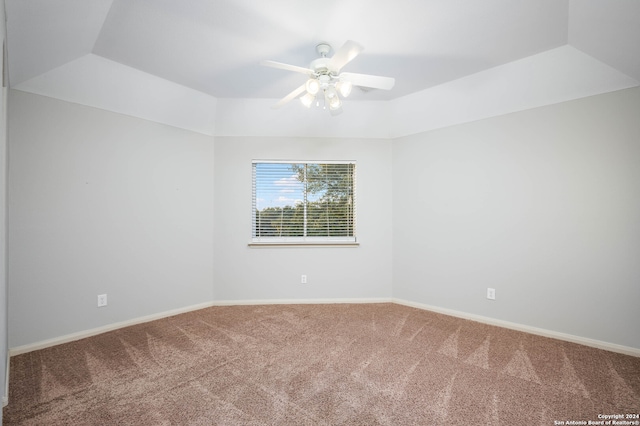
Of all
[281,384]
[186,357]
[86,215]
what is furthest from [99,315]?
[281,384]

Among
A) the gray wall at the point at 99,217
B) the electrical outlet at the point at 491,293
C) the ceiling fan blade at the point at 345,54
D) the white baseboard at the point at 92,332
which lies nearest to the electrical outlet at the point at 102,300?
the gray wall at the point at 99,217

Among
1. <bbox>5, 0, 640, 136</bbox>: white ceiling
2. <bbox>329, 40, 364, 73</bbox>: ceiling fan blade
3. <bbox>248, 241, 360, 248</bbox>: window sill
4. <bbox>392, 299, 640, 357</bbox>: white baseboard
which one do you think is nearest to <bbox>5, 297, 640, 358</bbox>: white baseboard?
<bbox>392, 299, 640, 357</bbox>: white baseboard

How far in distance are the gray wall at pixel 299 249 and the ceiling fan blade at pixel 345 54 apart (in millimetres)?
1833

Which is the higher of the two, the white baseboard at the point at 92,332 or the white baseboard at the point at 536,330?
the white baseboard at the point at 92,332

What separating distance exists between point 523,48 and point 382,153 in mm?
1873

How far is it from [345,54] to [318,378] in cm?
235

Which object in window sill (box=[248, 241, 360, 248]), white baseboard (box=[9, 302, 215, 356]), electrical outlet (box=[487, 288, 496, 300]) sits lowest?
white baseboard (box=[9, 302, 215, 356])

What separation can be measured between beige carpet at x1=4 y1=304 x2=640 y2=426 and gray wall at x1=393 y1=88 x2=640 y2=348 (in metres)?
0.38

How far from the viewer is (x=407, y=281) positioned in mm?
4000

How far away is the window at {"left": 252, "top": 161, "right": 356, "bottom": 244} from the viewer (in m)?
4.12

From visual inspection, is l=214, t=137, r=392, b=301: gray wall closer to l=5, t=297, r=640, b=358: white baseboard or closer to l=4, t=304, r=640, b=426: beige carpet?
l=5, t=297, r=640, b=358: white baseboard

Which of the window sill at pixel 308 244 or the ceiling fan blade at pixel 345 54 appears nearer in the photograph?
the ceiling fan blade at pixel 345 54

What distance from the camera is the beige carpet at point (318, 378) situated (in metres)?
1.81

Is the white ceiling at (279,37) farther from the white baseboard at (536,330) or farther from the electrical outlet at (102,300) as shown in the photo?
the white baseboard at (536,330)
